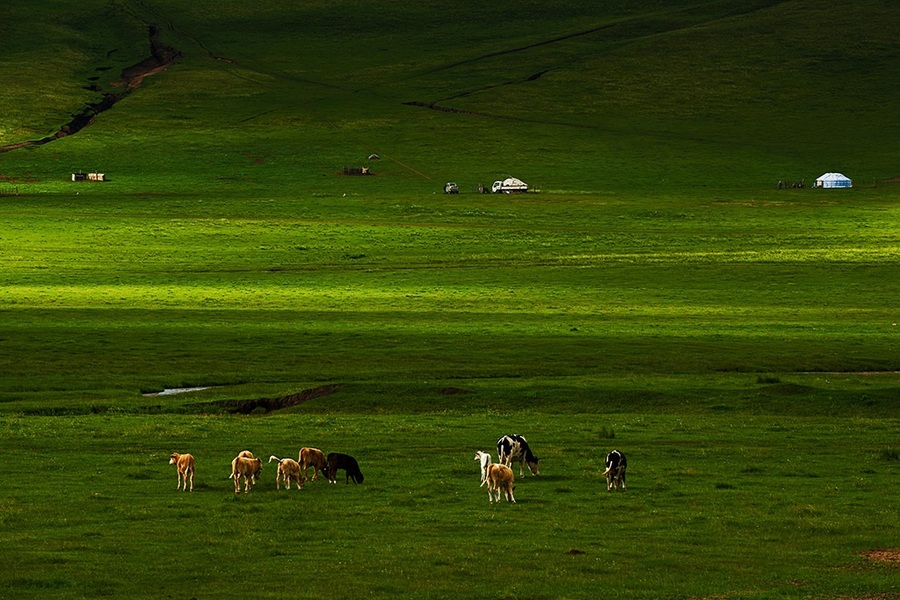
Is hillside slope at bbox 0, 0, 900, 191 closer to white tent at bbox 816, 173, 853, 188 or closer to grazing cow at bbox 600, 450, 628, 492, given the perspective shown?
white tent at bbox 816, 173, 853, 188

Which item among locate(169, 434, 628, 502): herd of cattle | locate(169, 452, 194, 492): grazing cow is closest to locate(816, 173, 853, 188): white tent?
locate(169, 434, 628, 502): herd of cattle

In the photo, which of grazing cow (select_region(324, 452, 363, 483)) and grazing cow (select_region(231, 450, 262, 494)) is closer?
grazing cow (select_region(231, 450, 262, 494))

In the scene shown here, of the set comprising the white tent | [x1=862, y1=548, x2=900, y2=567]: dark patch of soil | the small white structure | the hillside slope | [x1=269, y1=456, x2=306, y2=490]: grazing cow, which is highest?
the hillside slope

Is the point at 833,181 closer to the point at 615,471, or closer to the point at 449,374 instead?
A: the point at 449,374

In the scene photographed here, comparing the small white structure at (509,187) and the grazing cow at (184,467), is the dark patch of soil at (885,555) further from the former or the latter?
the small white structure at (509,187)

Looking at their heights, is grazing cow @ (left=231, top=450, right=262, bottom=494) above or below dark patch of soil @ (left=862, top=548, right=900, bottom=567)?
above

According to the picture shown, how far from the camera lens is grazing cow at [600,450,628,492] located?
2503 centimetres

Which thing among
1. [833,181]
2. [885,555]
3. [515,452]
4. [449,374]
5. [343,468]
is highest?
[833,181]

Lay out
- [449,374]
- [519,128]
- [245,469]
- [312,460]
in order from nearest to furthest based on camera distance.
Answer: [245,469]
[312,460]
[449,374]
[519,128]

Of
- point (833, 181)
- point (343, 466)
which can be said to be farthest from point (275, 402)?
point (833, 181)

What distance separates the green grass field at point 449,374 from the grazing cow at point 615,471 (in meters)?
0.51

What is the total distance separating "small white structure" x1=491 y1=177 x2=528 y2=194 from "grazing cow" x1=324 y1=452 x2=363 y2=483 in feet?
349

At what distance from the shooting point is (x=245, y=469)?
25.0m

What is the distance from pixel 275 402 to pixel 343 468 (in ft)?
48.0
